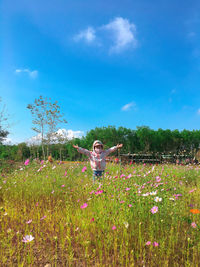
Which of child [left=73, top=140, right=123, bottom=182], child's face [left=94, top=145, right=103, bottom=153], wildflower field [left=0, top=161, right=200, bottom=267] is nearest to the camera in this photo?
wildflower field [left=0, top=161, right=200, bottom=267]

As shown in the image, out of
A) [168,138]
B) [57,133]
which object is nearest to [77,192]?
[57,133]

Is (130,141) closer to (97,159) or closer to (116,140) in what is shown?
(116,140)

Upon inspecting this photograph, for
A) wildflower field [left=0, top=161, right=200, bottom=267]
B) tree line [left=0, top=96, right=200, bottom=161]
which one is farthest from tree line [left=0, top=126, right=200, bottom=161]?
wildflower field [left=0, top=161, right=200, bottom=267]

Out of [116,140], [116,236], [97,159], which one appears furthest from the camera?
[116,140]

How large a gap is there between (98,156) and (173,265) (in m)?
3.75

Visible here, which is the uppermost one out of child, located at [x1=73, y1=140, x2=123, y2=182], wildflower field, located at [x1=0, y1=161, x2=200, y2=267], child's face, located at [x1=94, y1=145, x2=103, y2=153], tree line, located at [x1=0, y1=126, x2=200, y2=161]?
tree line, located at [x1=0, y1=126, x2=200, y2=161]

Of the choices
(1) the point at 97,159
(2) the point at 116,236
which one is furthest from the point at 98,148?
(2) the point at 116,236

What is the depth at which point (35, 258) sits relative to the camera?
245 centimetres

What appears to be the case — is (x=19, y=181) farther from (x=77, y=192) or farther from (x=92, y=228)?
(x=92, y=228)

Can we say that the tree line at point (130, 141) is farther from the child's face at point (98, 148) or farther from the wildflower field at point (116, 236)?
the wildflower field at point (116, 236)

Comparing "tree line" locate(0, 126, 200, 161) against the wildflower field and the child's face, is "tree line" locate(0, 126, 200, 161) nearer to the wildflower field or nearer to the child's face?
the child's face

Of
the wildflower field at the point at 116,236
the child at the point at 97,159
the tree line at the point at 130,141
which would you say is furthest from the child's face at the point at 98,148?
the tree line at the point at 130,141

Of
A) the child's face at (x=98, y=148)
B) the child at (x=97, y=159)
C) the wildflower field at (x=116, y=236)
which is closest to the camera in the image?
the wildflower field at (x=116, y=236)

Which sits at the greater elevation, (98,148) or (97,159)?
(98,148)
